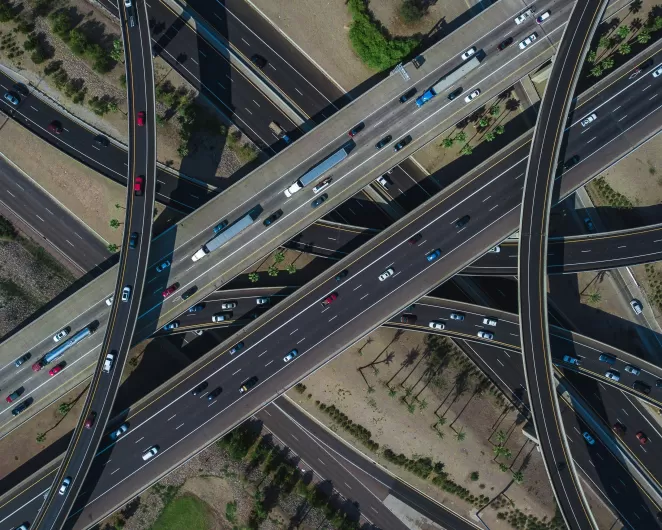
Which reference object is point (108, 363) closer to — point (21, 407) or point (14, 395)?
point (21, 407)

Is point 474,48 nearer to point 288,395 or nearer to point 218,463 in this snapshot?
point 288,395

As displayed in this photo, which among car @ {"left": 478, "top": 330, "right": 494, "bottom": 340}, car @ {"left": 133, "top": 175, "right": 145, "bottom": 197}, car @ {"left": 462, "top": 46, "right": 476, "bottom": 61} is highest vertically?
car @ {"left": 462, "top": 46, "right": 476, "bottom": 61}

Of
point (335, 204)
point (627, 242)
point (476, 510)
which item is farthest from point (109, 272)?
point (627, 242)

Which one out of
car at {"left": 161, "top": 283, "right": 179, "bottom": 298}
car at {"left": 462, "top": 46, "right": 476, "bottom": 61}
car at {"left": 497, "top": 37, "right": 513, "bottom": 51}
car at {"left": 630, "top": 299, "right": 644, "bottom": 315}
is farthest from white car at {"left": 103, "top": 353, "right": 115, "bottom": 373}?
car at {"left": 630, "top": 299, "right": 644, "bottom": 315}

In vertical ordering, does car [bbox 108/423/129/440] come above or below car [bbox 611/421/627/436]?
below

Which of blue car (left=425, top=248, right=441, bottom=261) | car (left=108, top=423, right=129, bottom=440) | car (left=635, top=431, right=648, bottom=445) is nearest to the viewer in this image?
blue car (left=425, top=248, right=441, bottom=261)

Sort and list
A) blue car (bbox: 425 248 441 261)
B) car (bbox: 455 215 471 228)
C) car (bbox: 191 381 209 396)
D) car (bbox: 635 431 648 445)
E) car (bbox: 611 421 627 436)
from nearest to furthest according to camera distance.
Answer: blue car (bbox: 425 248 441 261) < car (bbox: 455 215 471 228) < car (bbox: 191 381 209 396) < car (bbox: 635 431 648 445) < car (bbox: 611 421 627 436)

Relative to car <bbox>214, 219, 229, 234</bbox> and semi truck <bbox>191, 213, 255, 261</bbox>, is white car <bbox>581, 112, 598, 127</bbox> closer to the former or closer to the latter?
semi truck <bbox>191, 213, 255, 261</bbox>
